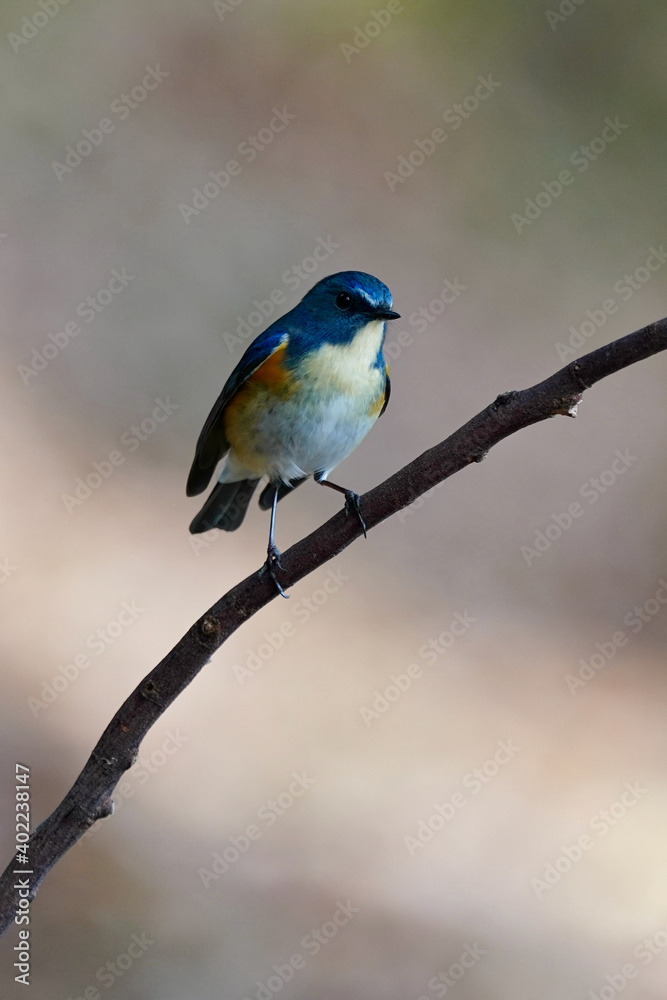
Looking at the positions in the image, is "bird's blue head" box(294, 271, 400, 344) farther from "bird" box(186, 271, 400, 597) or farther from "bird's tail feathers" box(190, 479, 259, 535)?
"bird's tail feathers" box(190, 479, 259, 535)

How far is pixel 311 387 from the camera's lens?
2.98 meters

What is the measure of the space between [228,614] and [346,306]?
1.48 m

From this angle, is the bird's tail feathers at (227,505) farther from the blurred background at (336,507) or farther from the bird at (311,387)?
the blurred background at (336,507)

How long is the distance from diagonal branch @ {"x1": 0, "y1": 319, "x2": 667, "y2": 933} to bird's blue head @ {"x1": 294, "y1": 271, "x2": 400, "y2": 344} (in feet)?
4.02

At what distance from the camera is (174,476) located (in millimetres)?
6055

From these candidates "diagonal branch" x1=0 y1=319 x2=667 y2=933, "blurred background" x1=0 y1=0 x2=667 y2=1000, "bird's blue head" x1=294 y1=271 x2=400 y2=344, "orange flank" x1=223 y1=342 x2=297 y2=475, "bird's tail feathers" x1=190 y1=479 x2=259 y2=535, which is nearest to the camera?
"diagonal branch" x1=0 y1=319 x2=667 y2=933

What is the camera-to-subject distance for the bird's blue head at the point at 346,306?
114 inches

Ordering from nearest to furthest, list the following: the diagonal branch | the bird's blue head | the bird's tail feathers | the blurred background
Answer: the diagonal branch < the bird's blue head < the bird's tail feathers < the blurred background

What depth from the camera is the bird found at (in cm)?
296

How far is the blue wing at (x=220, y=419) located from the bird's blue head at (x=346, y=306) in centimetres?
15

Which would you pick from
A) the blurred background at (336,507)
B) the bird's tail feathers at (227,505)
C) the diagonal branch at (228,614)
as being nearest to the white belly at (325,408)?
the bird's tail feathers at (227,505)

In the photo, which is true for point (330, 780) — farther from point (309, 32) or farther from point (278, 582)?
point (309, 32)

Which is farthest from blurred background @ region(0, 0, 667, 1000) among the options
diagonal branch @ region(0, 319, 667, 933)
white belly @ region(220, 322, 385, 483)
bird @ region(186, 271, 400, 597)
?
diagonal branch @ region(0, 319, 667, 933)

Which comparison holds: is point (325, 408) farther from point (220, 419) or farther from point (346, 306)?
point (220, 419)
